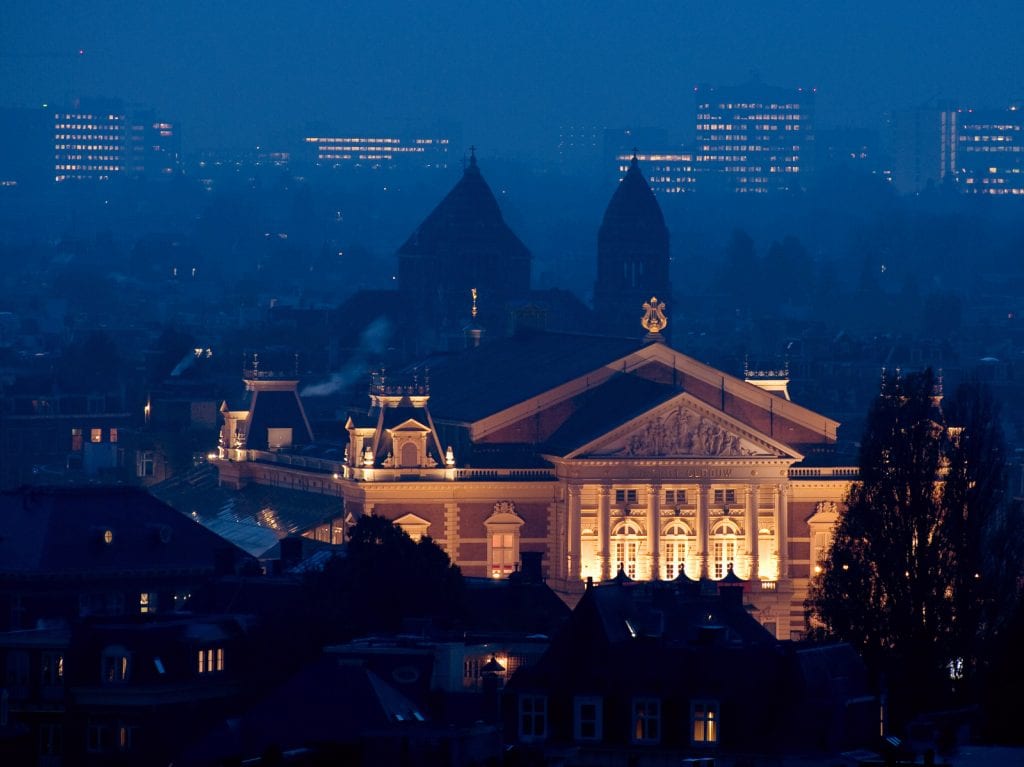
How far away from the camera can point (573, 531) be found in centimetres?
13012

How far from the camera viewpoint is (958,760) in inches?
2734

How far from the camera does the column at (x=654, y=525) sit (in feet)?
430

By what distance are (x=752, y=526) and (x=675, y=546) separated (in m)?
2.15

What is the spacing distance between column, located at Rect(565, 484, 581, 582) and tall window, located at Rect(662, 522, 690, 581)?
2.57 m

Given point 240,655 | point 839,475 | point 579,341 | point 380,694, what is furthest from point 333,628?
point 579,341

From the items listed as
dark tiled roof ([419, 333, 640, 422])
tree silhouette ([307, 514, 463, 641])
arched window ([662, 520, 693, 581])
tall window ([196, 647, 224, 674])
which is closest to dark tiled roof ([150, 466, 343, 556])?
dark tiled roof ([419, 333, 640, 422])

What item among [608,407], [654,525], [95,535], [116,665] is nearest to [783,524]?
[654,525]

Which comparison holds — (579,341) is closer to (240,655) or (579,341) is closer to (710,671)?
(240,655)

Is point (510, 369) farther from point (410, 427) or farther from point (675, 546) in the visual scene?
point (675, 546)

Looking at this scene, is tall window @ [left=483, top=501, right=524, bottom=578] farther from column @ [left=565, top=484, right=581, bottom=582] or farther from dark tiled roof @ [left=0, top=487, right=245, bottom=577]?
dark tiled roof @ [left=0, top=487, right=245, bottom=577]

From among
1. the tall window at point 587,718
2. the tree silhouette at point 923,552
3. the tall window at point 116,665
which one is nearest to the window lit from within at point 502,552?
the tree silhouette at point 923,552

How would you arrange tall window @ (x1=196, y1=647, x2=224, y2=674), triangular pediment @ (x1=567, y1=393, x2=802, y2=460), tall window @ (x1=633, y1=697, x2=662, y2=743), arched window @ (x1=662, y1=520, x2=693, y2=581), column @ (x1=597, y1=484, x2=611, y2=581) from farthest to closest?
triangular pediment @ (x1=567, y1=393, x2=802, y2=460), arched window @ (x1=662, y1=520, x2=693, y2=581), column @ (x1=597, y1=484, x2=611, y2=581), tall window @ (x1=196, y1=647, x2=224, y2=674), tall window @ (x1=633, y1=697, x2=662, y2=743)

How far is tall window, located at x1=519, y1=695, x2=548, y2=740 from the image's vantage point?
77.5 meters

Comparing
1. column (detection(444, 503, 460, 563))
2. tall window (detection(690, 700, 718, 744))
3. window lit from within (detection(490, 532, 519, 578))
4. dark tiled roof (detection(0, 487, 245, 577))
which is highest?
column (detection(444, 503, 460, 563))
